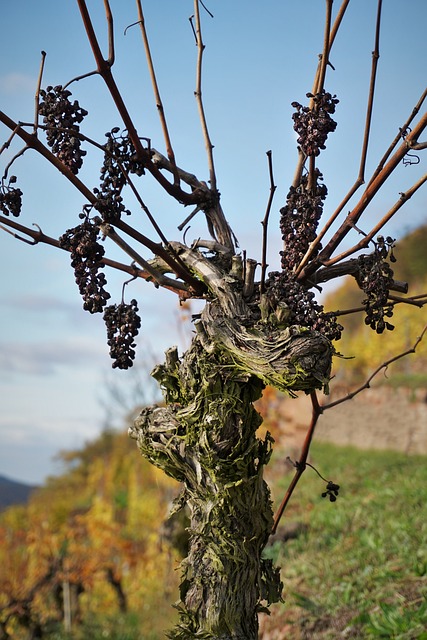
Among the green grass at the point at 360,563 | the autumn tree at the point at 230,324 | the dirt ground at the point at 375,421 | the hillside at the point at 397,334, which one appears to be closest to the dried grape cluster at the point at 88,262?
the autumn tree at the point at 230,324

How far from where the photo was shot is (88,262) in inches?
91.3

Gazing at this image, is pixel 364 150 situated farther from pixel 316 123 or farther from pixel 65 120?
pixel 65 120

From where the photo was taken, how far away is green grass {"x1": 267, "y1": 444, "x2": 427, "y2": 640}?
Result: 12.8ft

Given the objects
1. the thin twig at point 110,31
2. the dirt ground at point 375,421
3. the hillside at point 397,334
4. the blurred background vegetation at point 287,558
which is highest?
the hillside at point 397,334

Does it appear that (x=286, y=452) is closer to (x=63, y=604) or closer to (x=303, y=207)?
(x=63, y=604)

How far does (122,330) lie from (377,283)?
89 cm

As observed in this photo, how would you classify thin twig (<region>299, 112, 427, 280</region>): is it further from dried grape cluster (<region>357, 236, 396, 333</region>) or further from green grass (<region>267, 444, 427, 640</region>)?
green grass (<region>267, 444, 427, 640</region>)

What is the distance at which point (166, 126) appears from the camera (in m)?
2.62

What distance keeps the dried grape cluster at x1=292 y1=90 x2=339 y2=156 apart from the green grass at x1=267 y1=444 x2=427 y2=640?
2451 millimetres

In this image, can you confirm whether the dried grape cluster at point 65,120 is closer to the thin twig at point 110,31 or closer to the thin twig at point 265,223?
the thin twig at point 110,31

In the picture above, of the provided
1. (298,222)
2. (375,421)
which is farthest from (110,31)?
(375,421)

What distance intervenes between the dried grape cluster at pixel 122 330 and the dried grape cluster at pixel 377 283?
0.80 meters

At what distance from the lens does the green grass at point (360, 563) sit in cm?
389

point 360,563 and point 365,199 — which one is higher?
point 365,199
